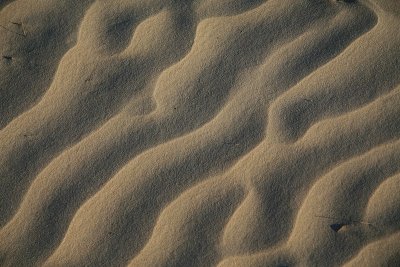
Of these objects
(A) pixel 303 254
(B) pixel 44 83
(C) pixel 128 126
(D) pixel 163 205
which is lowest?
(A) pixel 303 254

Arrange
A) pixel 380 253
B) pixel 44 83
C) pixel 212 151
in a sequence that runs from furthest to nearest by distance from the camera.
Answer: pixel 44 83, pixel 212 151, pixel 380 253

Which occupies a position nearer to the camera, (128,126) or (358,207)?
(358,207)

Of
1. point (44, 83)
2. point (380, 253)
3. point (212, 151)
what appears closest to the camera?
point (380, 253)

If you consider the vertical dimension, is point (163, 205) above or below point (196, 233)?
above

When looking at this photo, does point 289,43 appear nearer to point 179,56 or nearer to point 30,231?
point 179,56

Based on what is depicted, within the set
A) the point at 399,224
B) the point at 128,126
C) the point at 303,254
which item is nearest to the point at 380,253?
the point at 399,224

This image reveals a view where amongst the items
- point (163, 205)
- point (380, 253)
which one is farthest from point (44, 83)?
point (380, 253)
